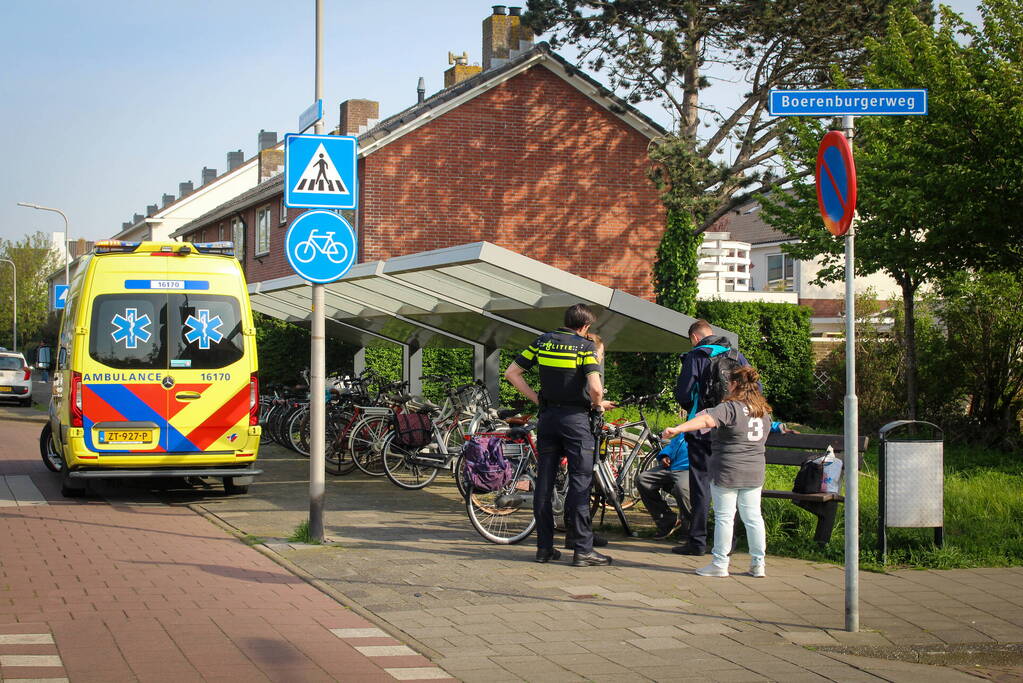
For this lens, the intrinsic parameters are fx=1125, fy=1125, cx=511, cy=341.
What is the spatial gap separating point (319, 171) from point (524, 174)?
64.3ft

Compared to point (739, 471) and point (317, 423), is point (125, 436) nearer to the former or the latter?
point (317, 423)

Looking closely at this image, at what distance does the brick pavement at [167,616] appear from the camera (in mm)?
5422

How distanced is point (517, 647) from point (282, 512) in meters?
5.57

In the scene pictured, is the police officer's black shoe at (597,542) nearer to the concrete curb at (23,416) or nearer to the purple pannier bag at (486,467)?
the purple pannier bag at (486,467)

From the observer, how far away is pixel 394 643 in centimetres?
602

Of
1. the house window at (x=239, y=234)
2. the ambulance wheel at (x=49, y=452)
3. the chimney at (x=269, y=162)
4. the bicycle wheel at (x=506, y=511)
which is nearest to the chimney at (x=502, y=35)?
the house window at (x=239, y=234)

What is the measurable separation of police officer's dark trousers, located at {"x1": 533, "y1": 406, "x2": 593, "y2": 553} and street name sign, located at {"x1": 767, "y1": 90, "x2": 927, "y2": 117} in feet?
9.13

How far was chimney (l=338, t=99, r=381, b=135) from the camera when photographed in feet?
126

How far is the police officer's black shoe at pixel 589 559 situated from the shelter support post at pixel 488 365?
5.52 meters

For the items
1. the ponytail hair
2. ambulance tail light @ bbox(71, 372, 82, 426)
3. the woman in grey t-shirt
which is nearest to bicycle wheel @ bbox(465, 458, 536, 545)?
the woman in grey t-shirt

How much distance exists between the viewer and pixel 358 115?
3922 cm

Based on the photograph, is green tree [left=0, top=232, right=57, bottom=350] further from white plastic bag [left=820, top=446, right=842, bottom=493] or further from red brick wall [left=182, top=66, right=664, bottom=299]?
white plastic bag [left=820, top=446, right=842, bottom=493]

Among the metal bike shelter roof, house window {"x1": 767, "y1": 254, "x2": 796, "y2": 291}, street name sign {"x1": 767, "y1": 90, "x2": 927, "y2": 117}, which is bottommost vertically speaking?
the metal bike shelter roof

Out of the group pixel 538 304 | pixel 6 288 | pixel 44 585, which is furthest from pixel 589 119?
pixel 6 288
